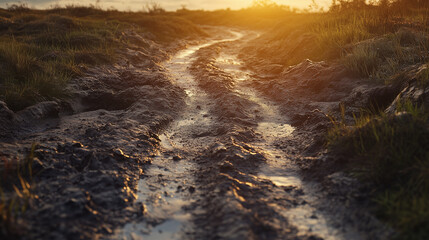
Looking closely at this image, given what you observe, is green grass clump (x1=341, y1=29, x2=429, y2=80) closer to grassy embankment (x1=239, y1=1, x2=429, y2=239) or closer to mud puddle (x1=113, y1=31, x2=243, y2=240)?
grassy embankment (x1=239, y1=1, x2=429, y2=239)

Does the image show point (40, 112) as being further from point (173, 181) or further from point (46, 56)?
point (46, 56)

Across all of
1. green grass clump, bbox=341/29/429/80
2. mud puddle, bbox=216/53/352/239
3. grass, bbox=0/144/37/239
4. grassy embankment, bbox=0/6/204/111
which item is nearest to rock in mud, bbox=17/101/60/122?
grassy embankment, bbox=0/6/204/111

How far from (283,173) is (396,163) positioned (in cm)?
123

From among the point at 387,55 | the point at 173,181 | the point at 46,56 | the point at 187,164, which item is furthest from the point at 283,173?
the point at 46,56

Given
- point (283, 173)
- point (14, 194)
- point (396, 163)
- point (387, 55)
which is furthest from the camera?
point (387, 55)

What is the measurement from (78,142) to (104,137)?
0.38m

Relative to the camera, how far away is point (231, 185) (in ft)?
10.9

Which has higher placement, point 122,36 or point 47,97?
point 122,36

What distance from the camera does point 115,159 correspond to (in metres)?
3.84

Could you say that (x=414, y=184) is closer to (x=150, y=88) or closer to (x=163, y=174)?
(x=163, y=174)

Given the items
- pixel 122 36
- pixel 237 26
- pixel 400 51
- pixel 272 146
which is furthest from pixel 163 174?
pixel 237 26

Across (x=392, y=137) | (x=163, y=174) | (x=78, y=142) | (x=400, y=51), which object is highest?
(x=400, y=51)

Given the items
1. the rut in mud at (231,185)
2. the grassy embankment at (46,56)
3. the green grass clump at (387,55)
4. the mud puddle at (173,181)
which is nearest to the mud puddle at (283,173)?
the rut in mud at (231,185)

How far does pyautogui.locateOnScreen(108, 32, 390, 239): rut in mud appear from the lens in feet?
8.86
